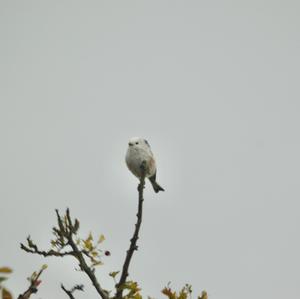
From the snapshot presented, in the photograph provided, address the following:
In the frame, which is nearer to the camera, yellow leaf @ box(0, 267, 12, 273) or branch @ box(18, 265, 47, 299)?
yellow leaf @ box(0, 267, 12, 273)

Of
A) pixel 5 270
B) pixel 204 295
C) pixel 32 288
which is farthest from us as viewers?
pixel 204 295

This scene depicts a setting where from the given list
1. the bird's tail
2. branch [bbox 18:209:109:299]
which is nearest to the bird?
the bird's tail

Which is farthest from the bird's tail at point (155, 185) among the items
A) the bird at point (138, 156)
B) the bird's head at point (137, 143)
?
the bird's head at point (137, 143)

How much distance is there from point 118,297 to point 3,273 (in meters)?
2.69

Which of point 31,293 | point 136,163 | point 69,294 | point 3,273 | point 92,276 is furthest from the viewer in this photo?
point 136,163

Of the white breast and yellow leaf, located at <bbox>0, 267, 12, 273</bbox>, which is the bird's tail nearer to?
the white breast

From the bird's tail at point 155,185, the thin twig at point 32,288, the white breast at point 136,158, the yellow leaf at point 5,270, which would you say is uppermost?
the bird's tail at point 155,185

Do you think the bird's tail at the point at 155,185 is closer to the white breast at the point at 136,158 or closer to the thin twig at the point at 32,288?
the white breast at the point at 136,158

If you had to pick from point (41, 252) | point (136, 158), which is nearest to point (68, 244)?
point (41, 252)

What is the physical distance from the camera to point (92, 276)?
15.2 ft

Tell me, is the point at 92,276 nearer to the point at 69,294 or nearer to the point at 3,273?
the point at 69,294

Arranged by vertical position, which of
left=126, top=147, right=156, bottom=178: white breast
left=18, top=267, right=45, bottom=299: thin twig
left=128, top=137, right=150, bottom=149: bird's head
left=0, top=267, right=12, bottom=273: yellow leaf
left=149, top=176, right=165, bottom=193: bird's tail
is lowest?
left=0, top=267, right=12, bottom=273: yellow leaf

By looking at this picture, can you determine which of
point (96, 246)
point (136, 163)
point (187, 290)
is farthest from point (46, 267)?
point (136, 163)

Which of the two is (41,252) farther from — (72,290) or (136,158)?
(136,158)
